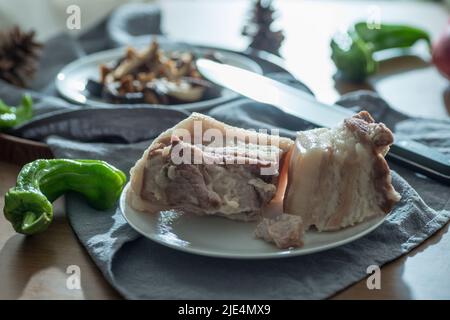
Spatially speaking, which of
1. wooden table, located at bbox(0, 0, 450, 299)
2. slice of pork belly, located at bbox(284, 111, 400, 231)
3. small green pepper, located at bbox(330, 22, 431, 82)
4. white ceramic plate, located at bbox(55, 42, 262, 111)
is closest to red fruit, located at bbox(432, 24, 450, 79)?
wooden table, located at bbox(0, 0, 450, 299)

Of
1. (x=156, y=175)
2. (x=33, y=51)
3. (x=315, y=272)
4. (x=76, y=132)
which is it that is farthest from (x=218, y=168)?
(x=33, y=51)

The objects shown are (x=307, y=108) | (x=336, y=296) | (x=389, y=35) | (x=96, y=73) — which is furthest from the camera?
(x=389, y=35)

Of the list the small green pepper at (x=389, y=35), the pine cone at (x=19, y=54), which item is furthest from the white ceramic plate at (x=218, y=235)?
the small green pepper at (x=389, y=35)

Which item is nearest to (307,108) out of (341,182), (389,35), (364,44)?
(341,182)

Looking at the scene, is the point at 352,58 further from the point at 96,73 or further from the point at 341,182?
the point at 341,182

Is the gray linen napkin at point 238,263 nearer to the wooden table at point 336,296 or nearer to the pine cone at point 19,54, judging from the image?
the wooden table at point 336,296

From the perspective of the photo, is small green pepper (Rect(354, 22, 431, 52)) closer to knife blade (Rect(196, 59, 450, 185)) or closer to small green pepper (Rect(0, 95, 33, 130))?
knife blade (Rect(196, 59, 450, 185))
